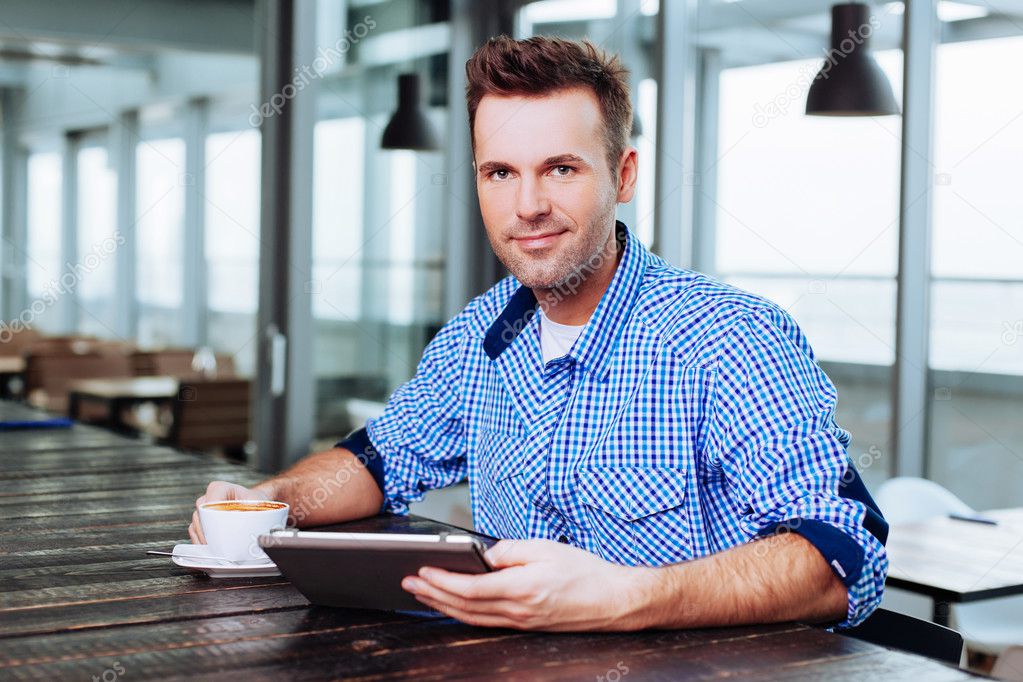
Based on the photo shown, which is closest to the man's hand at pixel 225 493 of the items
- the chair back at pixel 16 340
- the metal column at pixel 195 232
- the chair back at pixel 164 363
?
the chair back at pixel 164 363

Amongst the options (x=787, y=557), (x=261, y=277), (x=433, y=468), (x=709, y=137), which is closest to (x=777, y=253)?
(x=709, y=137)

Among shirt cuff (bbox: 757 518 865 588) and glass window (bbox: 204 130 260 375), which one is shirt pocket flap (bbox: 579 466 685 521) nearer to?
shirt cuff (bbox: 757 518 865 588)

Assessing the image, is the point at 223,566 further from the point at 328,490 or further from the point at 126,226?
the point at 126,226

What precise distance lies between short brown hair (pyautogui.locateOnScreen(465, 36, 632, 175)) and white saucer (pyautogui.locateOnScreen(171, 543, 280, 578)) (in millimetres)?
712

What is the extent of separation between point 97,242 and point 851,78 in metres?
9.44

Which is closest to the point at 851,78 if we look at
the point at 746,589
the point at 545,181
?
the point at 545,181

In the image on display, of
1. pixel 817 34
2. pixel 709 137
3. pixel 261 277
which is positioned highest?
pixel 817 34

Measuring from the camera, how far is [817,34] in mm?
4078

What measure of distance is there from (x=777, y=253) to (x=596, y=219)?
2.70 metres

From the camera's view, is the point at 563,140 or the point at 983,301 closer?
the point at 563,140

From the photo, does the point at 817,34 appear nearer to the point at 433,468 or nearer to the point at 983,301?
the point at 983,301

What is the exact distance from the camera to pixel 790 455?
4.70 feet

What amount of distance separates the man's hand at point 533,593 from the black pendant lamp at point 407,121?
12.9 feet

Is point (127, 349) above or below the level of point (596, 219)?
below
